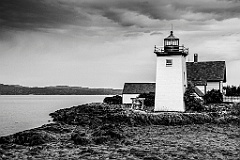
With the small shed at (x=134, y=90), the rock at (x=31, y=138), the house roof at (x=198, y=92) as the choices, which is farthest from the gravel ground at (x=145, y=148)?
the small shed at (x=134, y=90)

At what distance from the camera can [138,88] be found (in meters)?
40.1

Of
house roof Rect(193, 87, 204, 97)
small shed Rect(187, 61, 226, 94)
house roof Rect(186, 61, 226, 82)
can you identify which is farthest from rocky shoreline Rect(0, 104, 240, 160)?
house roof Rect(186, 61, 226, 82)

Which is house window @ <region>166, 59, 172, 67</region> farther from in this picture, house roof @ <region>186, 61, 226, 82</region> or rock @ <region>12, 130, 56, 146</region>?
rock @ <region>12, 130, 56, 146</region>

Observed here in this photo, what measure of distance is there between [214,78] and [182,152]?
22.3m

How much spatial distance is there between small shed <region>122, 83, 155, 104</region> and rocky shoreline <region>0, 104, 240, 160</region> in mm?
12576

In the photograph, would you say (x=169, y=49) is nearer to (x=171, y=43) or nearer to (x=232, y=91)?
(x=171, y=43)

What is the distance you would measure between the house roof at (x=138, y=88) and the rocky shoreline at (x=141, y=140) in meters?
12.6

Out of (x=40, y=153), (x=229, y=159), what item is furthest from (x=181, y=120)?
(x=40, y=153)

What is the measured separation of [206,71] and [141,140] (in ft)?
66.9

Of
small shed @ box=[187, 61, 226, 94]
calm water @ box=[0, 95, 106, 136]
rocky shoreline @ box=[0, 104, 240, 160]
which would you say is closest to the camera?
rocky shoreline @ box=[0, 104, 240, 160]

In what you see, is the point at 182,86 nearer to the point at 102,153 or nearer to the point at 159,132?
the point at 159,132

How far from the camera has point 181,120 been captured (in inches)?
1022

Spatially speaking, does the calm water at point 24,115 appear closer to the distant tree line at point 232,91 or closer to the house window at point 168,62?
the house window at point 168,62

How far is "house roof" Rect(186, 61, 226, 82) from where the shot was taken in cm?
3672
